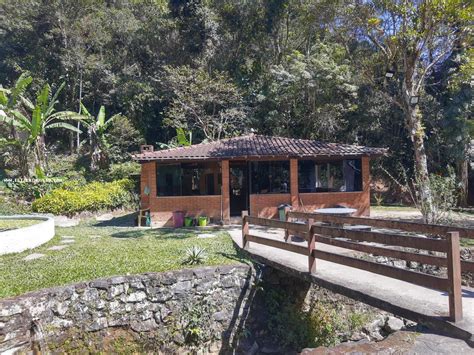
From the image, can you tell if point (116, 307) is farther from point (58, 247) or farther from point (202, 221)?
point (202, 221)

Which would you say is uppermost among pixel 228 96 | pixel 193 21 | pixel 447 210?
pixel 193 21

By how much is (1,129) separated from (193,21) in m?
13.8

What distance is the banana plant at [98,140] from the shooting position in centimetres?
2281

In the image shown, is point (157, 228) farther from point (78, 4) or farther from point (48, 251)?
point (78, 4)

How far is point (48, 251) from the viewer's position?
938 centimetres

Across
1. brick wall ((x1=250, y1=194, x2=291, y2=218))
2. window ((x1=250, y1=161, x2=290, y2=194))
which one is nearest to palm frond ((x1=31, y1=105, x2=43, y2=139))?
window ((x1=250, y1=161, x2=290, y2=194))

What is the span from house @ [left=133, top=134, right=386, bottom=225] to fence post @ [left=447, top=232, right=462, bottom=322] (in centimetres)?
1064

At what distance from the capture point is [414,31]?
12156mm

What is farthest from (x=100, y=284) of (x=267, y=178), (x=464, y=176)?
(x=464, y=176)

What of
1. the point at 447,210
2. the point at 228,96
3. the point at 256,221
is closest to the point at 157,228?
the point at 256,221

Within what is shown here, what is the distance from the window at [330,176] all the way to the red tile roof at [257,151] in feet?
2.27

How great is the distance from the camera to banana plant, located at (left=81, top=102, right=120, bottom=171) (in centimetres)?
2281

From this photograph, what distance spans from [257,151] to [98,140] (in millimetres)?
12062

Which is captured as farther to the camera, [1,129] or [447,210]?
[1,129]
